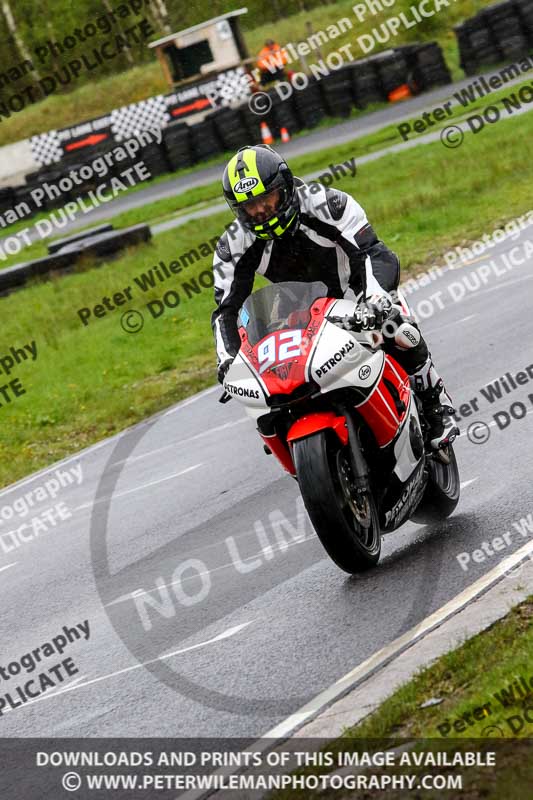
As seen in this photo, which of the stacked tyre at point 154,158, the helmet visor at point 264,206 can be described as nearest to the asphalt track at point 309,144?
the stacked tyre at point 154,158

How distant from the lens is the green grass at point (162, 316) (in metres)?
14.8

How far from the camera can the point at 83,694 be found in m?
6.24

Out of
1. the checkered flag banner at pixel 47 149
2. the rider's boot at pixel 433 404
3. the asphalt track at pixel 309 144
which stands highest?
the rider's boot at pixel 433 404

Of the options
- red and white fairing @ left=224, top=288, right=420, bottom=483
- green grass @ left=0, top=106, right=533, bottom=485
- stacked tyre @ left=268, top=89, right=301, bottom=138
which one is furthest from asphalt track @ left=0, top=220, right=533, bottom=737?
stacked tyre @ left=268, top=89, right=301, bottom=138

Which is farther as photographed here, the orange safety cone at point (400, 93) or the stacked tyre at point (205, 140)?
the stacked tyre at point (205, 140)

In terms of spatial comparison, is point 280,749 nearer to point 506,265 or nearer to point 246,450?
point 246,450

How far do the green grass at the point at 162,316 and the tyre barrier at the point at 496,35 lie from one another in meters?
7.33

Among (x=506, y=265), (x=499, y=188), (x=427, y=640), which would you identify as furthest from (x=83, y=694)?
(x=499, y=188)

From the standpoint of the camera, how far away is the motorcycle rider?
20.4 feet

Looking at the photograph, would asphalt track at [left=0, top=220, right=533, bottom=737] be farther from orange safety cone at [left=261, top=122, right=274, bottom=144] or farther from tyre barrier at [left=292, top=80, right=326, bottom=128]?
tyre barrier at [left=292, top=80, right=326, bottom=128]

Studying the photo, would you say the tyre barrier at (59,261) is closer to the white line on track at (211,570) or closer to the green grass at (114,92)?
the white line on track at (211,570)

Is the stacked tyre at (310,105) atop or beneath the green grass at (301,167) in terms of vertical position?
atop

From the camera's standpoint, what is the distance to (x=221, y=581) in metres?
7.39

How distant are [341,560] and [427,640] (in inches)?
33.2
